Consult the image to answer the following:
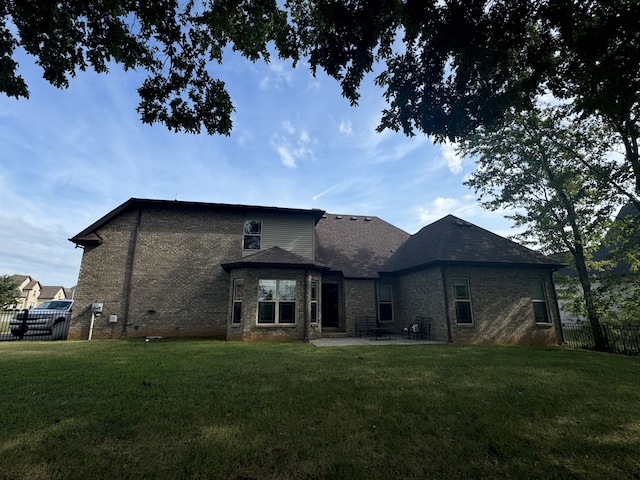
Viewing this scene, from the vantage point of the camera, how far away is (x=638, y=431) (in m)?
3.98

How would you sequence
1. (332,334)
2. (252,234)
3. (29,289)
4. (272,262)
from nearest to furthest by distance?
(272,262) < (332,334) < (252,234) < (29,289)

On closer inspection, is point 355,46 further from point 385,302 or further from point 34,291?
point 34,291

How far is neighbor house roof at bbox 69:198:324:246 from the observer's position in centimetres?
1466

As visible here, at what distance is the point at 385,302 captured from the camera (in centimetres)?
1698

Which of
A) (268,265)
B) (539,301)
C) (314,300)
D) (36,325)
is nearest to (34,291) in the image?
(36,325)

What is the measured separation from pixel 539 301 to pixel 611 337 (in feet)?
9.83

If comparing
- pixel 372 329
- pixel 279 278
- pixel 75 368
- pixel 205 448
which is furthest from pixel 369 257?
pixel 205 448

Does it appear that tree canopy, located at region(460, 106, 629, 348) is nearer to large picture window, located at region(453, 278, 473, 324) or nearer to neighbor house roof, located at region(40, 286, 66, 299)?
large picture window, located at region(453, 278, 473, 324)

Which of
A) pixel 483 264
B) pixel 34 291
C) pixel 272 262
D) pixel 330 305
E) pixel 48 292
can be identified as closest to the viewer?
pixel 272 262

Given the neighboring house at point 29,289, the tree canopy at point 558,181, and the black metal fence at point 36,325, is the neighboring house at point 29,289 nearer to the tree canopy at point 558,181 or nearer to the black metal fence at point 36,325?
the black metal fence at point 36,325

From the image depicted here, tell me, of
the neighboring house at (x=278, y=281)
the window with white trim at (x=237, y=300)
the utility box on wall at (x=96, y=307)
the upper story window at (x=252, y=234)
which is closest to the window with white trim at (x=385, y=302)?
the neighboring house at (x=278, y=281)

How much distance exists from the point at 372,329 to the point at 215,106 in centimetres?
1315

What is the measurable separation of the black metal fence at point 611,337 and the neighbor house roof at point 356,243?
10.0 m

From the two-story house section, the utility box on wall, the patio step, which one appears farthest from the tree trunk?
the utility box on wall
